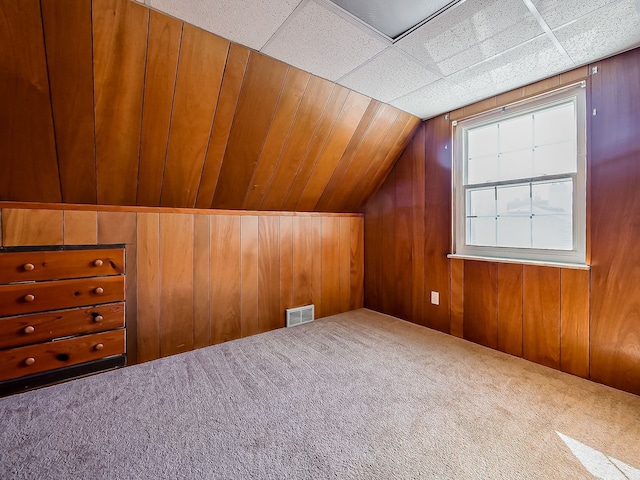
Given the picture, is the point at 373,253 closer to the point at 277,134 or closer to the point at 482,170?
the point at 482,170

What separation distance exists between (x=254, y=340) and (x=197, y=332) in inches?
18.8

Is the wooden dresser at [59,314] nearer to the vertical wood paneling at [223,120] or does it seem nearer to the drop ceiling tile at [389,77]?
the vertical wood paneling at [223,120]

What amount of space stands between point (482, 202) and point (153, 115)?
2563mm

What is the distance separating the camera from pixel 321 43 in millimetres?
1687

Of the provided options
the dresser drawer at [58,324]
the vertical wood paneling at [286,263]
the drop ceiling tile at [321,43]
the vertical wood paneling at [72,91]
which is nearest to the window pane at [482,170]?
the drop ceiling tile at [321,43]

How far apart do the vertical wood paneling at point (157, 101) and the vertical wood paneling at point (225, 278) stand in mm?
555

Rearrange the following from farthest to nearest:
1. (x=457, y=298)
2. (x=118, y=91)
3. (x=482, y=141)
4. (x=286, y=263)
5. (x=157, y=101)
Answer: (x=286, y=263) < (x=457, y=298) < (x=482, y=141) < (x=157, y=101) < (x=118, y=91)

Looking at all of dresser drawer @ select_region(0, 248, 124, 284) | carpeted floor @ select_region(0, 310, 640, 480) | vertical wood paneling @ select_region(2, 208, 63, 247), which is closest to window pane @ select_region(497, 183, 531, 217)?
carpeted floor @ select_region(0, 310, 640, 480)

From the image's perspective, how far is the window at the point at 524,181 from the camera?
6.66 feet

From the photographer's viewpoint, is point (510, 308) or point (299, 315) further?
point (299, 315)

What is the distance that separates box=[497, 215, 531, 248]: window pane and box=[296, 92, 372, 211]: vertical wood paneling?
1426mm

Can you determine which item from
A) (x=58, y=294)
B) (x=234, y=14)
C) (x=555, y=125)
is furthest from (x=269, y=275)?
(x=555, y=125)

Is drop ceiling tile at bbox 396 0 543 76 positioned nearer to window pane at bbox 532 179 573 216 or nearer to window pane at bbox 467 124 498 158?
window pane at bbox 467 124 498 158

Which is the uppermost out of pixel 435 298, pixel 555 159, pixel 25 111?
pixel 25 111
